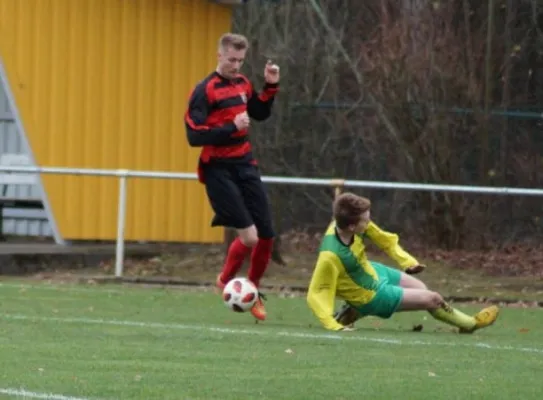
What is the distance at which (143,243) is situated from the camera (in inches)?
779

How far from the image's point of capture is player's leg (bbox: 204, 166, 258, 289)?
12734mm

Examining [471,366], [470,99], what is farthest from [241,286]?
[470,99]

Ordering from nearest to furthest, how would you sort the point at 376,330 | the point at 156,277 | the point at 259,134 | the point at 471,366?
the point at 471,366, the point at 376,330, the point at 156,277, the point at 259,134

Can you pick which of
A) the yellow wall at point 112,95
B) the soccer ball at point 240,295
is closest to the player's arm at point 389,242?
the soccer ball at point 240,295

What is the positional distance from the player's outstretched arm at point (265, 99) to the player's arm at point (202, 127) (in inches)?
15.6

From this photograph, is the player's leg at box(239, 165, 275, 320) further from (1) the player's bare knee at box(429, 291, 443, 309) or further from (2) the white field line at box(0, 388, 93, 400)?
(2) the white field line at box(0, 388, 93, 400)

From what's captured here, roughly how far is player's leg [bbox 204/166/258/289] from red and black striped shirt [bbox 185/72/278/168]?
127 mm

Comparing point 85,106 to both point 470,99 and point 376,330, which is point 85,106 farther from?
point 376,330

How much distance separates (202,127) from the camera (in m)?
12.5

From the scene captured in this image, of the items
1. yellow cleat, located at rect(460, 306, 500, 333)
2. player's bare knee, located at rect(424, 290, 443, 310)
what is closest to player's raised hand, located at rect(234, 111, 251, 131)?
player's bare knee, located at rect(424, 290, 443, 310)

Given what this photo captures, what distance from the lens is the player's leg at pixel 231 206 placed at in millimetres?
12734

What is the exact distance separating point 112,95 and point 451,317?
8.70 m

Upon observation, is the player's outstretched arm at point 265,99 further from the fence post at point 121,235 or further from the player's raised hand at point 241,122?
the fence post at point 121,235

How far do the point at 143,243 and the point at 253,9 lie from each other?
6.42 meters
